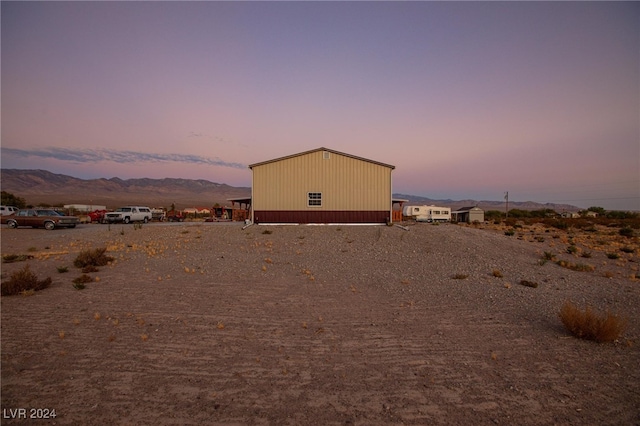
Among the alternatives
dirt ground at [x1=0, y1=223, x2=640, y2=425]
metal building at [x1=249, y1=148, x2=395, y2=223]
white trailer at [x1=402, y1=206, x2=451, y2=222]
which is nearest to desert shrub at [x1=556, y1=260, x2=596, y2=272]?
dirt ground at [x1=0, y1=223, x2=640, y2=425]

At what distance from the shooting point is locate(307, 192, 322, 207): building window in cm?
2347

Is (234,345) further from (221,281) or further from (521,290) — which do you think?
(521,290)

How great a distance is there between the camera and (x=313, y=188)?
23.4 meters

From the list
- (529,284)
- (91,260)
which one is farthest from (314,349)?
(91,260)

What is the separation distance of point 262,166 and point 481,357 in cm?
2005

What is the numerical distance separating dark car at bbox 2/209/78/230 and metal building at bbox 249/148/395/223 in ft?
54.7

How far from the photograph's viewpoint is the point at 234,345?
225 inches

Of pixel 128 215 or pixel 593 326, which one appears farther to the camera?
pixel 128 215

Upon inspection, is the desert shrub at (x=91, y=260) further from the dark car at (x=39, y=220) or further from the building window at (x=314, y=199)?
the dark car at (x=39, y=220)

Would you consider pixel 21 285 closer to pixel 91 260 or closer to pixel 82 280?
pixel 82 280

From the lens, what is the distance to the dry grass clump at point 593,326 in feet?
19.3

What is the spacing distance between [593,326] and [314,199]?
18509mm

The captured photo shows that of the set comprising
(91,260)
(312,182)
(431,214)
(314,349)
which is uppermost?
(312,182)

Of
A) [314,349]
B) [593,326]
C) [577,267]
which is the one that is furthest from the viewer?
[577,267]
